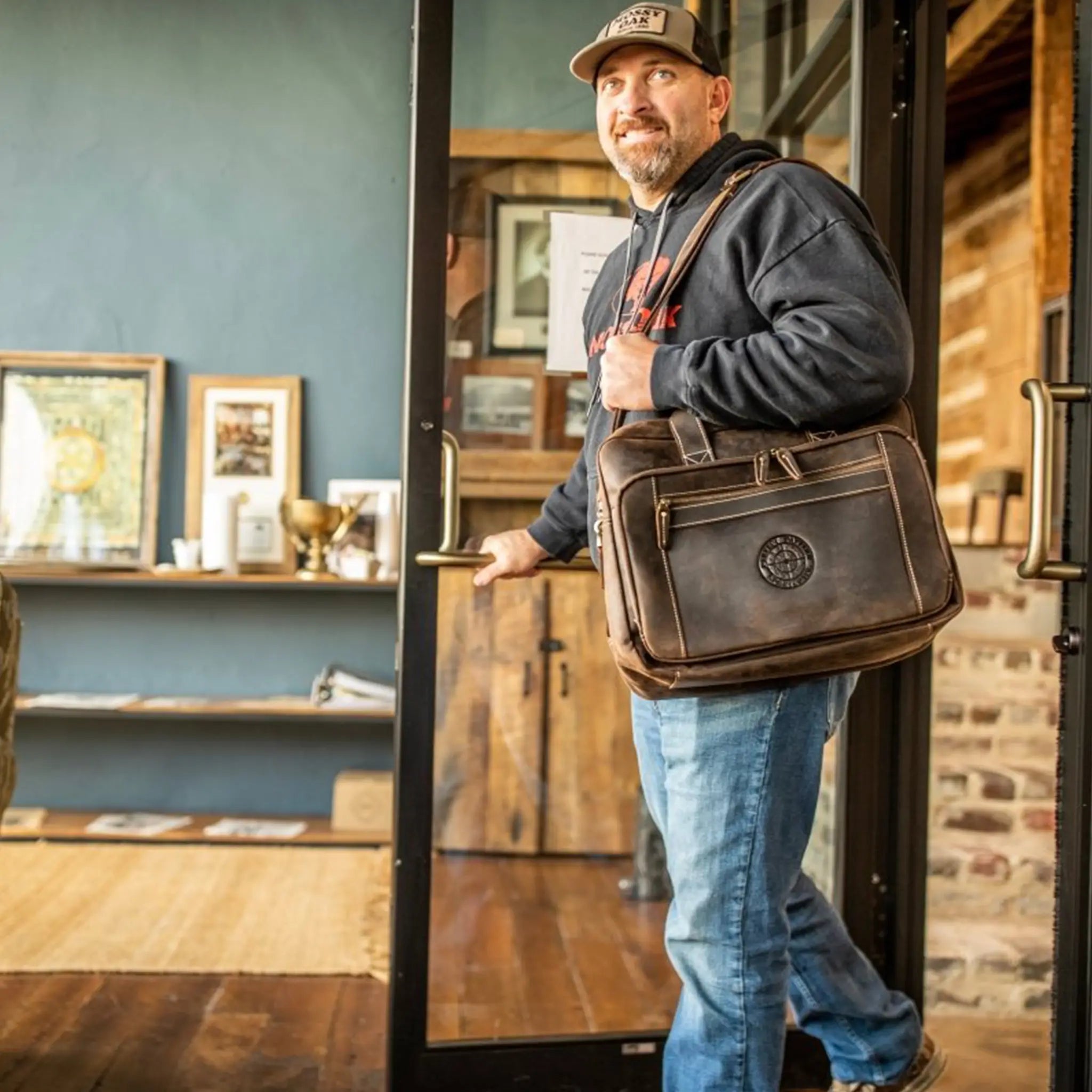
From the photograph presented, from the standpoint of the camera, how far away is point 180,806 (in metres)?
4.13

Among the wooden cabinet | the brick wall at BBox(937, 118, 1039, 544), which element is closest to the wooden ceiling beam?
the brick wall at BBox(937, 118, 1039, 544)

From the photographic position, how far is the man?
54.6 inches

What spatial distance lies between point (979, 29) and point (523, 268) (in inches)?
95.0

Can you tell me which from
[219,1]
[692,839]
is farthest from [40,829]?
[692,839]

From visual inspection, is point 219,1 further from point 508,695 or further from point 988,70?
point 508,695

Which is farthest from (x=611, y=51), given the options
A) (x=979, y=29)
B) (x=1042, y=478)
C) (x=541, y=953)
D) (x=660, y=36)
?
(x=979, y=29)

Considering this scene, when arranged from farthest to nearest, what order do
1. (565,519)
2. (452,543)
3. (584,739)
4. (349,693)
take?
(349,693) → (584,739) → (452,543) → (565,519)

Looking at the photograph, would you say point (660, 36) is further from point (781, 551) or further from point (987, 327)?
point (987, 327)

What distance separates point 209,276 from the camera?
415 cm

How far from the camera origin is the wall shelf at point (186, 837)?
3.81 meters

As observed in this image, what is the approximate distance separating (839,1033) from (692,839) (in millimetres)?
569

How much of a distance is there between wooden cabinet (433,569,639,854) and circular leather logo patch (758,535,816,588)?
28.9 inches

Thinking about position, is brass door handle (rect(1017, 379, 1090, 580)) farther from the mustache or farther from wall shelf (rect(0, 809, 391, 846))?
wall shelf (rect(0, 809, 391, 846))

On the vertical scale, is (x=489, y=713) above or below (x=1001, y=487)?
below
